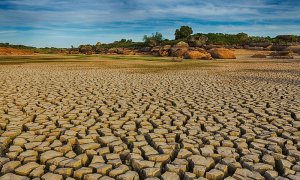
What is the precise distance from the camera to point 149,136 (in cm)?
395

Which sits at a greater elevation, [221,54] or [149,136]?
[221,54]

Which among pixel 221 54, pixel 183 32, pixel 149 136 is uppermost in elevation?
pixel 183 32

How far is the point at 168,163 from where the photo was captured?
310 cm

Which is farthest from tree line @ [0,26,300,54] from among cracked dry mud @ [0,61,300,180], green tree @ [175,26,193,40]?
cracked dry mud @ [0,61,300,180]

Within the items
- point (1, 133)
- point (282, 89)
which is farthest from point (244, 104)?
point (1, 133)

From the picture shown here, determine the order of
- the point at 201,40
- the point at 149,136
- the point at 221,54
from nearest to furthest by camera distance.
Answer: the point at 149,136
the point at 221,54
the point at 201,40

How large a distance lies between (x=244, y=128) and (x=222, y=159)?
4.38 ft

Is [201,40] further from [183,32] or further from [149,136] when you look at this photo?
[149,136]

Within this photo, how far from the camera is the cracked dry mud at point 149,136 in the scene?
9.55ft

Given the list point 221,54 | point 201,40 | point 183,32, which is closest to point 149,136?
point 221,54

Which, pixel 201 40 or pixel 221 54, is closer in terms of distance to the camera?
pixel 221 54

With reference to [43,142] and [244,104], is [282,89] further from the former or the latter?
[43,142]

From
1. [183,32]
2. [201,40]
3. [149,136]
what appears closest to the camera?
[149,136]

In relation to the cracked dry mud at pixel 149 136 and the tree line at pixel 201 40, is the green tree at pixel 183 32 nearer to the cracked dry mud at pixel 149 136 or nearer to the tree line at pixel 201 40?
the tree line at pixel 201 40
